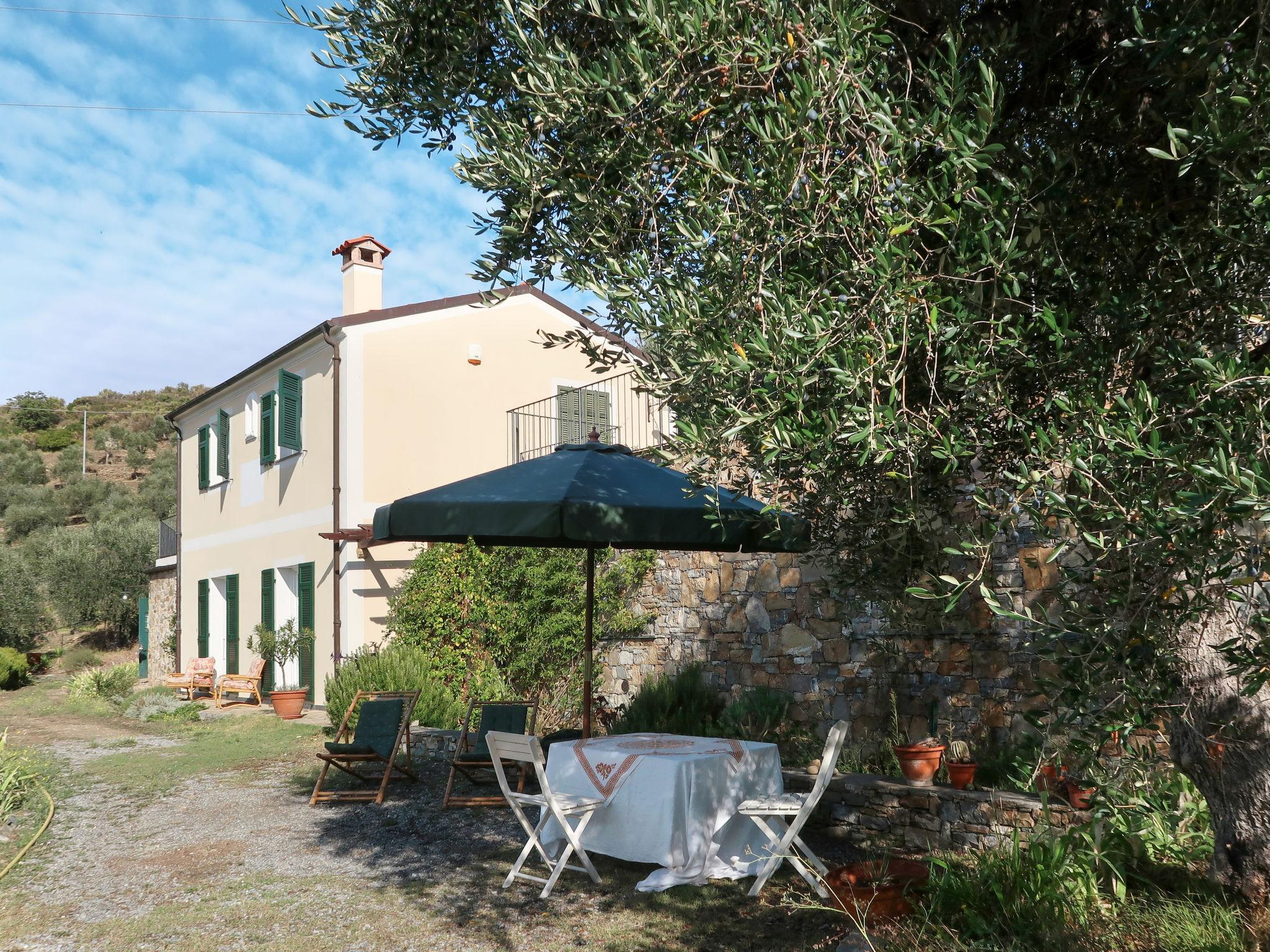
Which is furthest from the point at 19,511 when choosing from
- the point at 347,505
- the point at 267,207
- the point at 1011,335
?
the point at 1011,335

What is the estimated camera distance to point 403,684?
406 inches

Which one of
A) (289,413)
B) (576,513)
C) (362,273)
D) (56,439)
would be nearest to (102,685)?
(289,413)

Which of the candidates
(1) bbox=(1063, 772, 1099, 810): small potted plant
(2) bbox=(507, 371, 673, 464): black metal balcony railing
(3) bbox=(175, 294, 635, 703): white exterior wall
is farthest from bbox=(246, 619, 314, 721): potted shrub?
(1) bbox=(1063, 772, 1099, 810): small potted plant

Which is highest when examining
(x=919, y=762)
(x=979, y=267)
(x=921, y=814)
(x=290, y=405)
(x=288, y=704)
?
(x=290, y=405)

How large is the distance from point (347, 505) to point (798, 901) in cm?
974

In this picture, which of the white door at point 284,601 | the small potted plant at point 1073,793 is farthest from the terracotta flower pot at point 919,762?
the white door at point 284,601

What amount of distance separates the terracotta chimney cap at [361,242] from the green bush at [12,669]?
10.1m

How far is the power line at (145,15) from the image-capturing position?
9562mm

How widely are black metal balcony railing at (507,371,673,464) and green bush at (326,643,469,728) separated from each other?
3.91 meters

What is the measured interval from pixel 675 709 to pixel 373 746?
2.53 m

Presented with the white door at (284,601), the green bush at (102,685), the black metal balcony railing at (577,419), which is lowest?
the green bush at (102,685)

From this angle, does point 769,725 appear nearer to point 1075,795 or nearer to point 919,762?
point 919,762

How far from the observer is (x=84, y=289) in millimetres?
15891

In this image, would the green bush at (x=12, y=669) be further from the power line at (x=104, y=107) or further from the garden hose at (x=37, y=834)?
the garden hose at (x=37, y=834)
